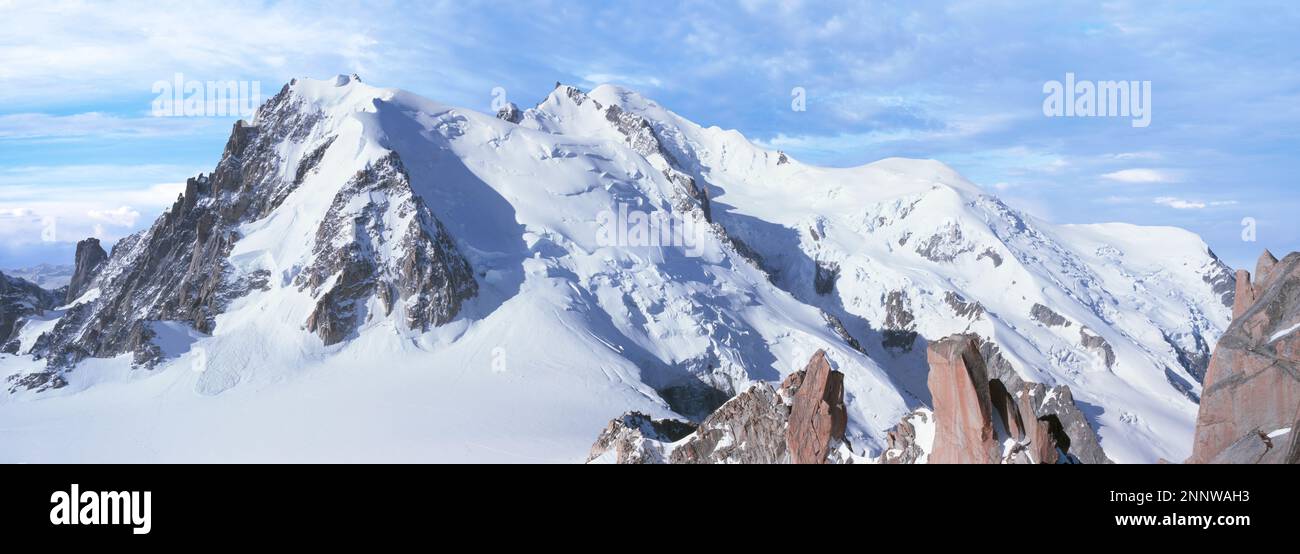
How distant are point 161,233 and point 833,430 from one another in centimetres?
14859

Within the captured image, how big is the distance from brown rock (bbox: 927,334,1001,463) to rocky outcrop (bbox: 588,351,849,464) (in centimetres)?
911

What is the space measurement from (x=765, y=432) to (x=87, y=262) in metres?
193

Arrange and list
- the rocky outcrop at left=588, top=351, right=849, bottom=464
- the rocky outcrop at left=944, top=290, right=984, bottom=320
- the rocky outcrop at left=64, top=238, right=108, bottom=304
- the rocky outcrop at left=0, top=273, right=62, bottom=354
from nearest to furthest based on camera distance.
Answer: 1. the rocky outcrop at left=588, top=351, right=849, bottom=464
2. the rocky outcrop at left=0, top=273, right=62, bottom=354
3. the rocky outcrop at left=944, top=290, right=984, bottom=320
4. the rocky outcrop at left=64, top=238, right=108, bottom=304

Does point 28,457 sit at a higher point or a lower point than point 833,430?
lower

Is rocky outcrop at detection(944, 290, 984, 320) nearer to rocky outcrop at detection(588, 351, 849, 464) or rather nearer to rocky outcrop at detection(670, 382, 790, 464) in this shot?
rocky outcrop at detection(588, 351, 849, 464)

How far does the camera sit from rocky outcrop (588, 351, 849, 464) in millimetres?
37719

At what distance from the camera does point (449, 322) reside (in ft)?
416

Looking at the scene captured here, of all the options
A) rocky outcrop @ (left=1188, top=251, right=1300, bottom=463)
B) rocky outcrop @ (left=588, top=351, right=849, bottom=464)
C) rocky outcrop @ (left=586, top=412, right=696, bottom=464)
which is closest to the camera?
rocky outcrop @ (left=1188, top=251, right=1300, bottom=463)

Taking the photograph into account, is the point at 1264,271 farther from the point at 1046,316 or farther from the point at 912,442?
the point at 1046,316

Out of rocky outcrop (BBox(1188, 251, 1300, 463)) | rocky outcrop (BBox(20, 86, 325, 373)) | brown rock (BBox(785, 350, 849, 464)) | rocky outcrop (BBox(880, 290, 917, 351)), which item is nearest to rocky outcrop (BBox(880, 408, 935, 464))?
brown rock (BBox(785, 350, 849, 464))

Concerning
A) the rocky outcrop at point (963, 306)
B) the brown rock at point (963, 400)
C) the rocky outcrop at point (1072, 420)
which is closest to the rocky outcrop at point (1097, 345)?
the rocky outcrop at point (963, 306)
